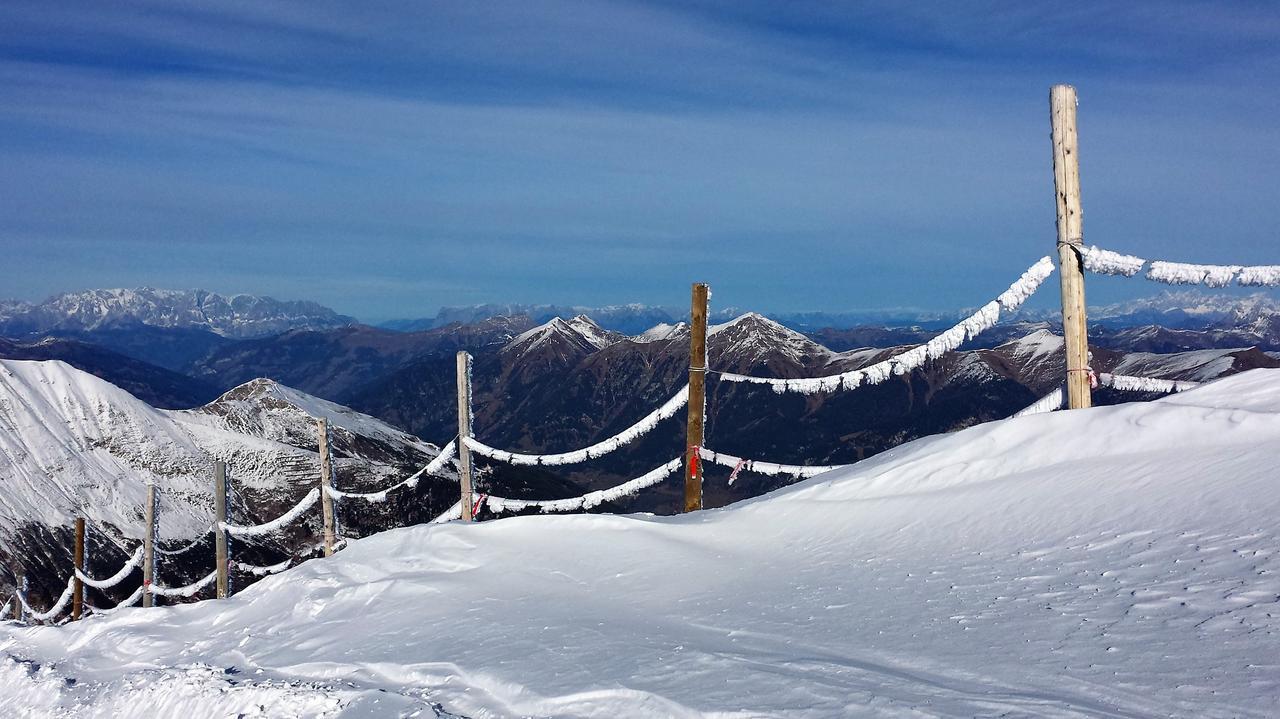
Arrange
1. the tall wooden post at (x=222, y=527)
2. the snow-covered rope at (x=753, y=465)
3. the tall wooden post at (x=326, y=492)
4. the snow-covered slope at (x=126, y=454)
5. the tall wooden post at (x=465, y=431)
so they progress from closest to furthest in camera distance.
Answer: the snow-covered rope at (x=753, y=465), the tall wooden post at (x=465, y=431), the tall wooden post at (x=326, y=492), the tall wooden post at (x=222, y=527), the snow-covered slope at (x=126, y=454)

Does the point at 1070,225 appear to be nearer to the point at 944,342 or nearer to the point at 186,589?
the point at 944,342

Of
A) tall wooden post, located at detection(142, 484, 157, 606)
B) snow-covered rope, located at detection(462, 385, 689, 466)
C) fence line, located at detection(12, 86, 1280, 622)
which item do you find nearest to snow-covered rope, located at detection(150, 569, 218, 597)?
tall wooden post, located at detection(142, 484, 157, 606)

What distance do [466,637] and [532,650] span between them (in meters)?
1.29

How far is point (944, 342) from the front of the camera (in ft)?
50.5

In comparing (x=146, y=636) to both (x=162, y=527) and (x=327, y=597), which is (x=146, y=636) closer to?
(x=327, y=597)

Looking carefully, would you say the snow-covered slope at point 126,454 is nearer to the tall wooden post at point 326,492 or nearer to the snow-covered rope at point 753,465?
the tall wooden post at point 326,492

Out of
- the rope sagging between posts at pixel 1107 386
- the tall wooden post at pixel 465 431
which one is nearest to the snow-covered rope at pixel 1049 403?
the rope sagging between posts at pixel 1107 386

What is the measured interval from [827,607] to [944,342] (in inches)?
288

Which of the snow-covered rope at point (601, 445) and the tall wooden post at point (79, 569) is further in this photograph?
the tall wooden post at point (79, 569)

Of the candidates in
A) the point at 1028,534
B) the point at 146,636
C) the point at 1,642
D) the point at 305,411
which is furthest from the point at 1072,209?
the point at 305,411

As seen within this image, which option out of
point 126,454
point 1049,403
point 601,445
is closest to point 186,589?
point 601,445

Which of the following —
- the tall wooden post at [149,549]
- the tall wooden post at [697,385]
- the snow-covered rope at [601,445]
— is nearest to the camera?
the tall wooden post at [697,385]

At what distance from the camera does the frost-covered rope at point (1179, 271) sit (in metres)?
12.7

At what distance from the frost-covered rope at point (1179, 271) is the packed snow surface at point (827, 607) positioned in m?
1.66
